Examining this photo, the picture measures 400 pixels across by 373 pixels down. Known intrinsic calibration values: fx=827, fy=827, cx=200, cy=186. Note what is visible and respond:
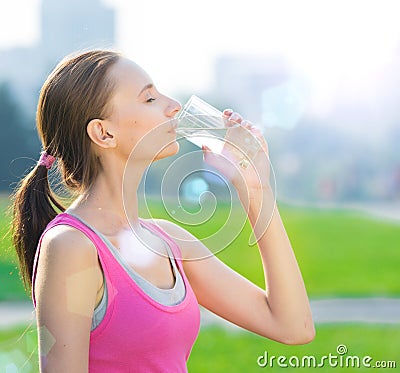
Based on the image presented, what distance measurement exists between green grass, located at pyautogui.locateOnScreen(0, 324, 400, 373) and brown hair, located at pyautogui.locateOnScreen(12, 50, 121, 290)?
8.20ft

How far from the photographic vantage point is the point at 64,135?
52.2 inches

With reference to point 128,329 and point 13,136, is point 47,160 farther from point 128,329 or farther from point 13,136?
point 13,136

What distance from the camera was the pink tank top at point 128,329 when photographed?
3.92 feet

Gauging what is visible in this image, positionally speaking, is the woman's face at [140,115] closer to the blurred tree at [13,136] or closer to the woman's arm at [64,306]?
the woman's arm at [64,306]

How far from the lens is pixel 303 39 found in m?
13.5

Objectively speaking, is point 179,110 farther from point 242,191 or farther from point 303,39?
point 303,39

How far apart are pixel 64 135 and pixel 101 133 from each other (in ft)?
0.23

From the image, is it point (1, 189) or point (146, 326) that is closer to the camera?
point (146, 326)

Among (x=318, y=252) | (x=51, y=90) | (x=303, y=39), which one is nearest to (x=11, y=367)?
(x=51, y=90)

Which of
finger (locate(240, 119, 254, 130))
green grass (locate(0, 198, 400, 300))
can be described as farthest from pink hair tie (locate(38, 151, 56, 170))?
green grass (locate(0, 198, 400, 300))

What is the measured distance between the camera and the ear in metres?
1.29

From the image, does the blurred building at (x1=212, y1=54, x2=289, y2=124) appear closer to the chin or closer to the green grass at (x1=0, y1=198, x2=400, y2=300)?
the green grass at (x1=0, y1=198, x2=400, y2=300)

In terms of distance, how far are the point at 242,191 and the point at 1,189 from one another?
1168 centimetres

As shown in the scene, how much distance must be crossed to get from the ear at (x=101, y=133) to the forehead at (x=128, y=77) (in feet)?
0.21
